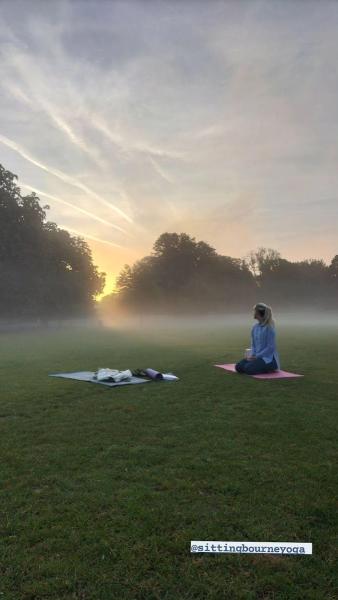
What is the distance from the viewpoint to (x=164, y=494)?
379 cm

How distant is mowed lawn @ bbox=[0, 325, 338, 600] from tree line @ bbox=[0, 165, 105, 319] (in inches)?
1336

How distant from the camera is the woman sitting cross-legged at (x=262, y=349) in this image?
10.5 metres

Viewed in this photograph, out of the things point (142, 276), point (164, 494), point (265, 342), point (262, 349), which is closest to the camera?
point (164, 494)

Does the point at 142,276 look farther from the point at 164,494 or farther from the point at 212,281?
the point at 164,494

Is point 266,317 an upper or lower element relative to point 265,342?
upper

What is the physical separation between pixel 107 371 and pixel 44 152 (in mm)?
14843

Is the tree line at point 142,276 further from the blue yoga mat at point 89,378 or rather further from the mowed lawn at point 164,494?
the mowed lawn at point 164,494

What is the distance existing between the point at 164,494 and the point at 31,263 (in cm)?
4003

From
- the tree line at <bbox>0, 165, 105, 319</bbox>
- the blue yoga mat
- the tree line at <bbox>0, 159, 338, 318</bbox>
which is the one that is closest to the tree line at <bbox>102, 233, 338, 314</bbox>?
the tree line at <bbox>0, 159, 338, 318</bbox>

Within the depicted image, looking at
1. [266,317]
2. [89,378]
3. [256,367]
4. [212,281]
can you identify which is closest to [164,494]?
[89,378]

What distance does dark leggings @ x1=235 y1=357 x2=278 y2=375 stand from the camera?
10414 millimetres

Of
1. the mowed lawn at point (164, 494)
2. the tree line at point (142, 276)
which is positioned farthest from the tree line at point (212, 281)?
the mowed lawn at point (164, 494)

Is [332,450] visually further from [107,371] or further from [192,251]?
A: [192,251]

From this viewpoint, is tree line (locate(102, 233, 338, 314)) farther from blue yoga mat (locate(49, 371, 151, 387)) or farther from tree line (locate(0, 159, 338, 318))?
blue yoga mat (locate(49, 371, 151, 387))
